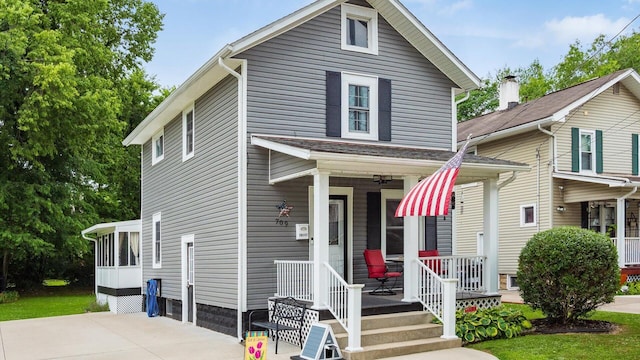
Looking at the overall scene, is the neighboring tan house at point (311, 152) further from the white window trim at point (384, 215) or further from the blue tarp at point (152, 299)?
the blue tarp at point (152, 299)

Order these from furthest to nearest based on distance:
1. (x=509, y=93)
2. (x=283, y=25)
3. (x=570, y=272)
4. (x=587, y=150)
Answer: (x=509, y=93)
(x=587, y=150)
(x=283, y=25)
(x=570, y=272)

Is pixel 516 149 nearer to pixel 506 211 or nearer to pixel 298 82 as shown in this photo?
pixel 506 211

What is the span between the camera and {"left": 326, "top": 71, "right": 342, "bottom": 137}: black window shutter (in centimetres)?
1212

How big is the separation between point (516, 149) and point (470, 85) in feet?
24.9

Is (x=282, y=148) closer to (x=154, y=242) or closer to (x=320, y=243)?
(x=320, y=243)

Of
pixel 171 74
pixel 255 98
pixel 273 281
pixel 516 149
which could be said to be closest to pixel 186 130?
pixel 255 98

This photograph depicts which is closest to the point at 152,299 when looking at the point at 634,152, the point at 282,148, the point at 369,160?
the point at 282,148

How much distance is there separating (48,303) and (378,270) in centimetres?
1584

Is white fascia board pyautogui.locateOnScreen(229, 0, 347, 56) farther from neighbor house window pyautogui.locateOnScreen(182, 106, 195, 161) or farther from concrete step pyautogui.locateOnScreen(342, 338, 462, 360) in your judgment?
concrete step pyautogui.locateOnScreen(342, 338, 462, 360)

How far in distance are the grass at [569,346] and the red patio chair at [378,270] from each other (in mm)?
2391

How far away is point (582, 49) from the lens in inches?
1490

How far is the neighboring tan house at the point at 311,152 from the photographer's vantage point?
35.0 ft

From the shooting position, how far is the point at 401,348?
938 centimetres

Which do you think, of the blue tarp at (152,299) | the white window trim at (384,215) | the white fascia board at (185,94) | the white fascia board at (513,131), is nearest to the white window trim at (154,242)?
the blue tarp at (152,299)
